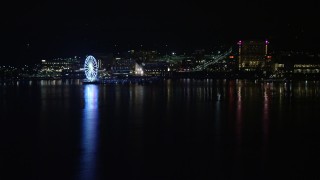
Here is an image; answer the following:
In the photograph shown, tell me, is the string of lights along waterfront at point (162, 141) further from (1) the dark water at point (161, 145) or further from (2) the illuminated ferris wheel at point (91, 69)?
(2) the illuminated ferris wheel at point (91, 69)

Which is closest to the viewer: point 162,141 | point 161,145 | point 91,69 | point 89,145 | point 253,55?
point 161,145

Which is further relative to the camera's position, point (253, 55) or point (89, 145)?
point (253, 55)

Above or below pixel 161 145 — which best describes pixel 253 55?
above

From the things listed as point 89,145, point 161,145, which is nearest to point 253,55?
point 161,145

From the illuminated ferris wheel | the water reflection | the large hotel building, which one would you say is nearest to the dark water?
the water reflection

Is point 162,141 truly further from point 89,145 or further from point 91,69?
point 91,69

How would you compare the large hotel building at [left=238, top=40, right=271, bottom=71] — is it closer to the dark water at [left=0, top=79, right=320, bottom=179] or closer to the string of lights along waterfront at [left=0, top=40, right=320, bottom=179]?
the string of lights along waterfront at [left=0, top=40, right=320, bottom=179]

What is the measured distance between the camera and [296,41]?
69.4 m

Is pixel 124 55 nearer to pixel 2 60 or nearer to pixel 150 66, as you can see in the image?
pixel 150 66

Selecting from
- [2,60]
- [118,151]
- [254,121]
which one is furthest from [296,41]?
[118,151]

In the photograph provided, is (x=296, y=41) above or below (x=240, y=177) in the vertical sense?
above

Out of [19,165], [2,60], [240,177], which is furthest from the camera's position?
[2,60]

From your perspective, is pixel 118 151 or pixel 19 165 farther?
pixel 118 151

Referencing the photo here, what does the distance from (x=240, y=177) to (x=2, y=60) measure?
181 feet
